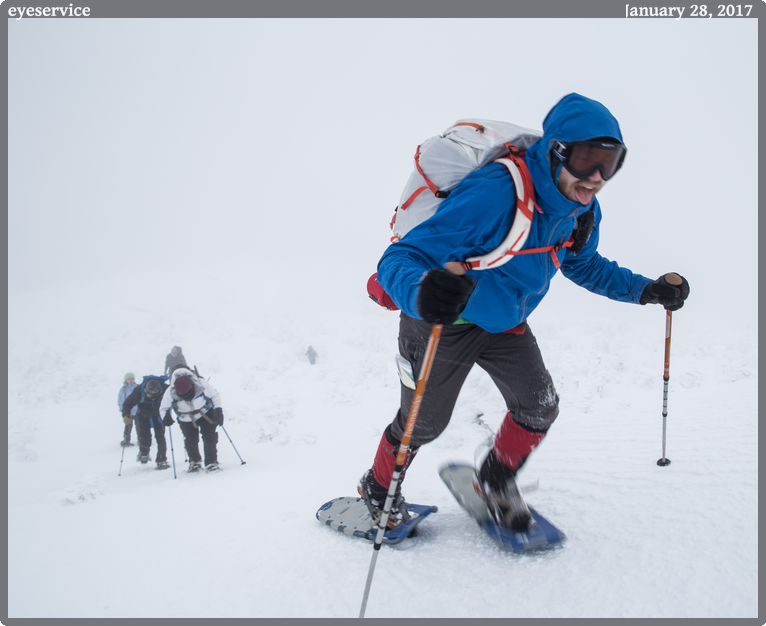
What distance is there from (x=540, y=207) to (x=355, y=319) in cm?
2311

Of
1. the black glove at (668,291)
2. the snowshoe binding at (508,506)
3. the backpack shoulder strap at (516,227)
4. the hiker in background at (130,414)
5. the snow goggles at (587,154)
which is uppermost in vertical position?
the snow goggles at (587,154)

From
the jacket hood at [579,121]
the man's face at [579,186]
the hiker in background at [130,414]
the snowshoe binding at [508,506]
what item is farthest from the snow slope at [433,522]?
the jacket hood at [579,121]

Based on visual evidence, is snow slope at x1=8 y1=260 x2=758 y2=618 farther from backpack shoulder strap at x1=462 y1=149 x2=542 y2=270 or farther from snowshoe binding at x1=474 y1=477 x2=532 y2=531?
backpack shoulder strap at x1=462 y1=149 x2=542 y2=270

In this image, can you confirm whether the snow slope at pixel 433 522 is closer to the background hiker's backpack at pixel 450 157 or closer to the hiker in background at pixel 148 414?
the hiker in background at pixel 148 414

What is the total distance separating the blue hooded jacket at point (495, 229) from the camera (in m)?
1.72

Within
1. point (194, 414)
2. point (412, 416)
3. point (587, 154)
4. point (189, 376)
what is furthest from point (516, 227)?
point (194, 414)

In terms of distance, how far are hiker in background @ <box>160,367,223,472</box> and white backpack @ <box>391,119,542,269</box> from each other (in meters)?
5.07

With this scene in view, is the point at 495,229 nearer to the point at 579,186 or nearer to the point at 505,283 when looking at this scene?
the point at 505,283

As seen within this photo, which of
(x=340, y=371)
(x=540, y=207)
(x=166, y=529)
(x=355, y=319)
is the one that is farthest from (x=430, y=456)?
(x=355, y=319)

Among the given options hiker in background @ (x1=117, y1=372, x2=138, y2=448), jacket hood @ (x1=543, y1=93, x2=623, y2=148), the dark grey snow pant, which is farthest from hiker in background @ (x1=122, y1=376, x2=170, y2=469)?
jacket hood @ (x1=543, y1=93, x2=623, y2=148)

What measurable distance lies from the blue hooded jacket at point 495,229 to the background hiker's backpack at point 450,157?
0.28 ft

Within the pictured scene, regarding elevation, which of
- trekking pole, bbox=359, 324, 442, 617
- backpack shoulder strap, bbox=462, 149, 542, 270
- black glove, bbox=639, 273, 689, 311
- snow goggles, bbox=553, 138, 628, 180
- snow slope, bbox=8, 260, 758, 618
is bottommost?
snow slope, bbox=8, 260, 758, 618

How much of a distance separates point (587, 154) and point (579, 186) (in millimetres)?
129

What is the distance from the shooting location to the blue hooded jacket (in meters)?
1.72
